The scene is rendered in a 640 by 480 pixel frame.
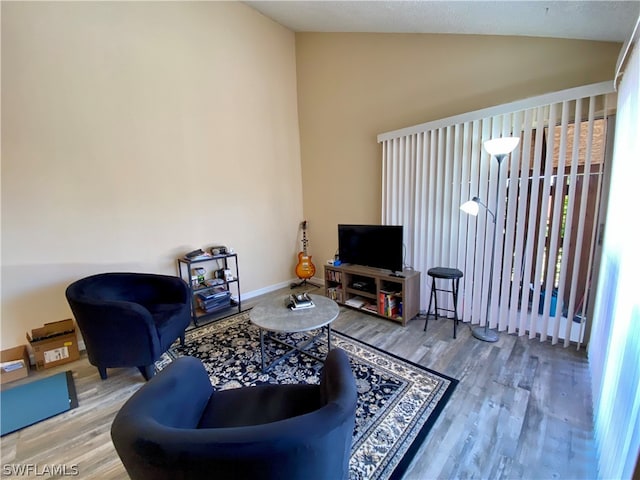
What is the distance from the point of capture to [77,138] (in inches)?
101

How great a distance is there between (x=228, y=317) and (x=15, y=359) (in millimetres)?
1757

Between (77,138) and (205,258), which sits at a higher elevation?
(77,138)

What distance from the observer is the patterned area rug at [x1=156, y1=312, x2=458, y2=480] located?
1.52 m

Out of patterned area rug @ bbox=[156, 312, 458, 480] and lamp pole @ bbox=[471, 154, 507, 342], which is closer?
patterned area rug @ bbox=[156, 312, 458, 480]

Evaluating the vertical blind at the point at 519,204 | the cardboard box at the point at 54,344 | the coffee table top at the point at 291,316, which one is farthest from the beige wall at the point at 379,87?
the cardboard box at the point at 54,344

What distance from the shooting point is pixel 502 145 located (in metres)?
2.24

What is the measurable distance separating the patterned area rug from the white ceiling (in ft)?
8.50

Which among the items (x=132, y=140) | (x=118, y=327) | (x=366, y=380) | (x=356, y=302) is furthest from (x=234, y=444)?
(x=132, y=140)

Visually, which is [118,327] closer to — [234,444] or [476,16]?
[234,444]

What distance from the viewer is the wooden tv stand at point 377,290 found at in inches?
117

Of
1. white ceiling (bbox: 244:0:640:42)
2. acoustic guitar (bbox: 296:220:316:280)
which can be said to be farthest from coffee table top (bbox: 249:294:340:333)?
white ceiling (bbox: 244:0:640:42)

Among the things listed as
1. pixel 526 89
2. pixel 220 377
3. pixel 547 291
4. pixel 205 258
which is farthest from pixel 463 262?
pixel 205 258

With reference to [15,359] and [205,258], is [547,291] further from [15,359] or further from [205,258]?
[15,359]

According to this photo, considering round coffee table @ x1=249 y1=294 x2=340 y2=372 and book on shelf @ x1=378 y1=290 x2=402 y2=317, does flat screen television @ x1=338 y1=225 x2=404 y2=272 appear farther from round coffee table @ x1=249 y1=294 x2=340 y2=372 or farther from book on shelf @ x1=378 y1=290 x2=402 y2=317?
round coffee table @ x1=249 y1=294 x2=340 y2=372
